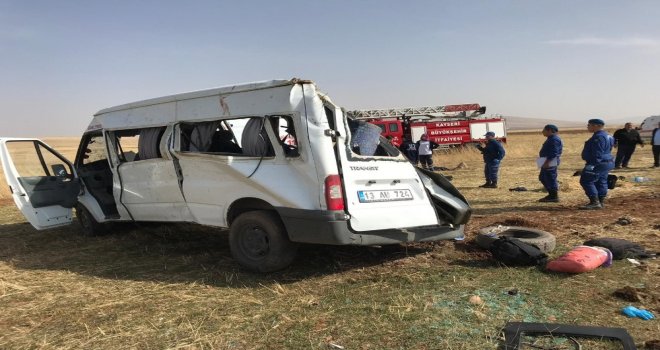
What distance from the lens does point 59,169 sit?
732cm

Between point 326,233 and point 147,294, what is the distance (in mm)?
1832

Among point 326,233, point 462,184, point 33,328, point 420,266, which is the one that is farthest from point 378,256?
point 462,184

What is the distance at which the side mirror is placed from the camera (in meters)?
7.27

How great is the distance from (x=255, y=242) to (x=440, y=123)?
2431 cm

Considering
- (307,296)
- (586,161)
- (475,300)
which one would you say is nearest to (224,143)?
(307,296)

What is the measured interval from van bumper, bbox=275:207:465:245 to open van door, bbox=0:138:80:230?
4.30 m

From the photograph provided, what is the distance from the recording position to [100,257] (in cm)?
615

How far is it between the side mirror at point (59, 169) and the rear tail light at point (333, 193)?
16.8 feet

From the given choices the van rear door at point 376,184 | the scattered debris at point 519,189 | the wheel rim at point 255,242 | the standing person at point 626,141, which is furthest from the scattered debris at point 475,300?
the standing person at point 626,141

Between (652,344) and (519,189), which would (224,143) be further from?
(519,189)

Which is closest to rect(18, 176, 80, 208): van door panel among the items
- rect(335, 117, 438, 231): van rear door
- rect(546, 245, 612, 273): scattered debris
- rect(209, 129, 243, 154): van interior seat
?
rect(209, 129, 243, 154): van interior seat

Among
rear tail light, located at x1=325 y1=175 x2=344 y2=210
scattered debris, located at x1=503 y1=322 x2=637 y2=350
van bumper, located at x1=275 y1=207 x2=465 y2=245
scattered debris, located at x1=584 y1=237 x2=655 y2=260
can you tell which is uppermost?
rear tail light, located at x1=325 y1=175 x2=344 y2=210

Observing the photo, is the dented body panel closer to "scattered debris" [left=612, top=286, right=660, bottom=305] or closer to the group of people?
"scattered debris" [left=612, top=286, right=660, bottom=305]

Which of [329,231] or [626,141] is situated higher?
[329,231]
